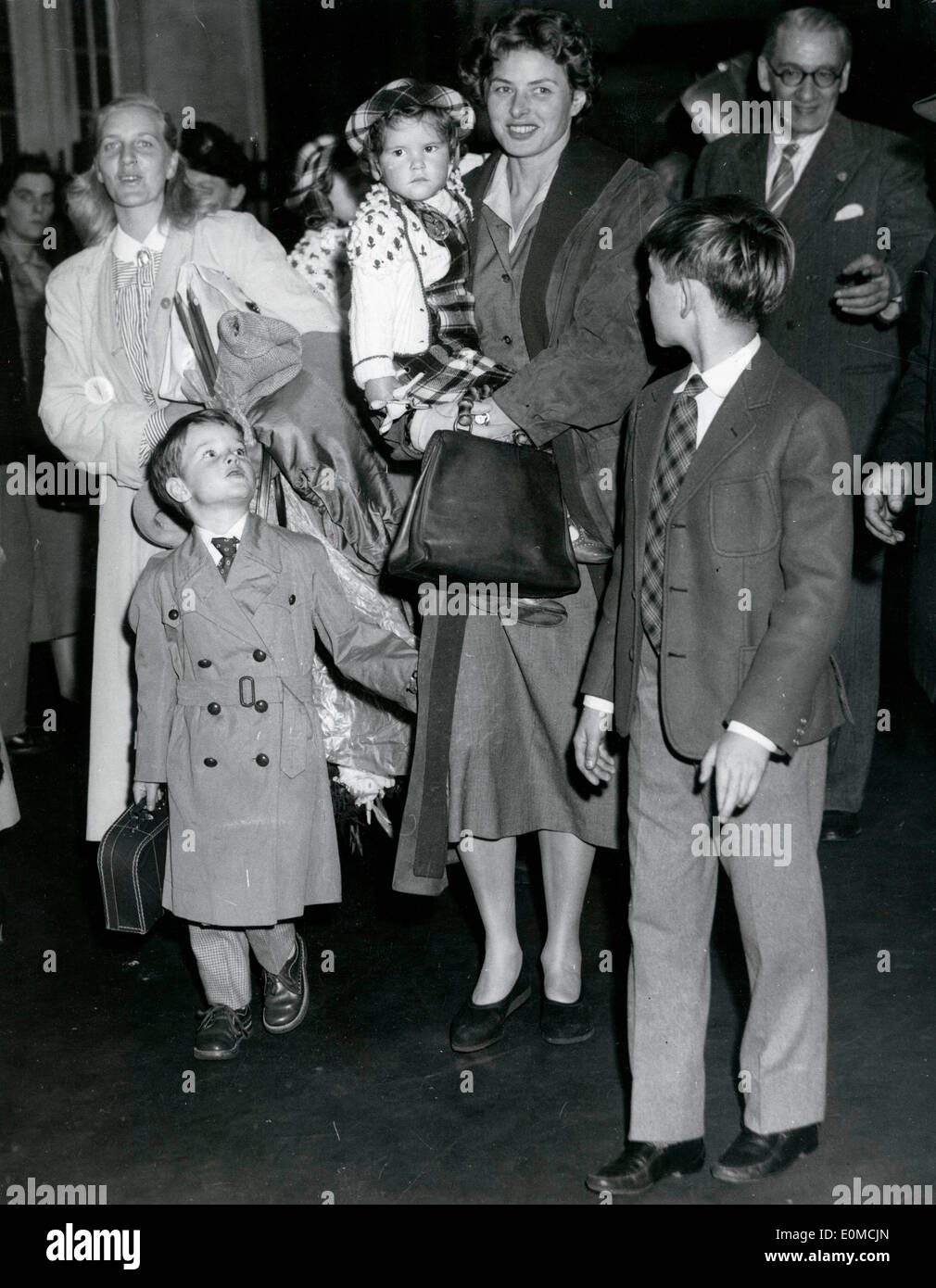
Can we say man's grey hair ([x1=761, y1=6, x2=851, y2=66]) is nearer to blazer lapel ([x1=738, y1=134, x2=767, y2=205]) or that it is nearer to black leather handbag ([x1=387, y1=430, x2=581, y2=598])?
blazer lapel ([x1=738, y1=134, x2=767, y2=205])

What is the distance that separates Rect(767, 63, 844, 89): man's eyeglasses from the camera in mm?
3727

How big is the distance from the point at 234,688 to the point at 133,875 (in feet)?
1.64

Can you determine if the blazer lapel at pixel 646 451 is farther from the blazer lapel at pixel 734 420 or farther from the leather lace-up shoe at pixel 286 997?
the leather lace-up shoe at pixel 286 997

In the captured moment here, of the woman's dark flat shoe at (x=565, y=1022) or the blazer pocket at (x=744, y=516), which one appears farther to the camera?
the woman's dark flat shoe at (x=565, y=1022)

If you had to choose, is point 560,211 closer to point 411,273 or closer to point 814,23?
point 411,273

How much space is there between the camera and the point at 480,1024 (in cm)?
320

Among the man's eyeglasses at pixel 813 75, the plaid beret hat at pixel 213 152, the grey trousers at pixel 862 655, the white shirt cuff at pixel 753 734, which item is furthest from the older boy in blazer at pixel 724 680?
the plaid beret hat at pixel 213 152

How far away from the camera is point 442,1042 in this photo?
10.6 feet

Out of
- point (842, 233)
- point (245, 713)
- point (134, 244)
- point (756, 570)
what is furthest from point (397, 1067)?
point (842, 233)

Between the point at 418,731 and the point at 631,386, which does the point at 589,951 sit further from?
the point at 631,386

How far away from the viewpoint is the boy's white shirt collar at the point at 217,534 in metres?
3.15

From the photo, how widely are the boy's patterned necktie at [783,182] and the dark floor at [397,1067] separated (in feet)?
6.47

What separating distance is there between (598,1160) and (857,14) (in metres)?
3.55

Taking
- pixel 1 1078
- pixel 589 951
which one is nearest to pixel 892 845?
pixel 589 951
